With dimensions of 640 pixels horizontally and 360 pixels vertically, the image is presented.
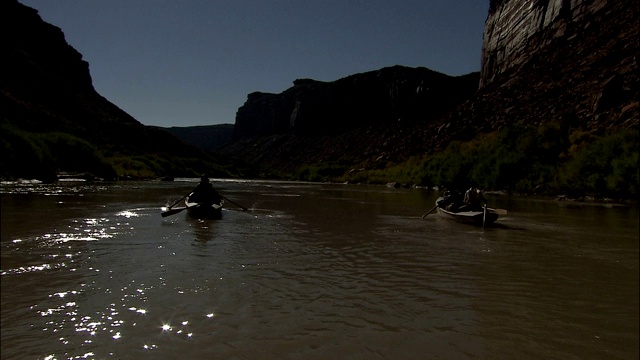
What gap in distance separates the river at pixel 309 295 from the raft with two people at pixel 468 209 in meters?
3.77

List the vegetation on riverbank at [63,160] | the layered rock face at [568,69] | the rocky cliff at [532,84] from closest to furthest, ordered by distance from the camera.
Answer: the vegetation on riverbank at [63,160], the layered rock face at [568,69], the rocky cliff at [532,84]

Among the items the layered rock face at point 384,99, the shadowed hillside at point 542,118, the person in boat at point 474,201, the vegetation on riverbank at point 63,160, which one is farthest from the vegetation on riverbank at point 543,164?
the layered rock face at point 384,99

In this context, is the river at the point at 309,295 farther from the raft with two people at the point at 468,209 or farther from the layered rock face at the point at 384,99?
the layered rock face at the point at 384,99

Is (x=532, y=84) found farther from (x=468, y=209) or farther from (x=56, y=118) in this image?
(x=56, y=118)

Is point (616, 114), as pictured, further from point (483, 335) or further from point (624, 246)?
point (483, 335)

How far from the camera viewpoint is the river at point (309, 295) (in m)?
5.62

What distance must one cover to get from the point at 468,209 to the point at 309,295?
15266 millimetres

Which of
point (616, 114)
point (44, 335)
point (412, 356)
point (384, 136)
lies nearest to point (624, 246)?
point (412, 356)

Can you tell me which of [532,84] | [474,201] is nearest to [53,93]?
[532,84]

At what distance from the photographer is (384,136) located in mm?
143500

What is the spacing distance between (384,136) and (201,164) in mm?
55090

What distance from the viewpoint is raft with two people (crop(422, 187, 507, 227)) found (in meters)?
19.5

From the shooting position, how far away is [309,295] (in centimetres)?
796

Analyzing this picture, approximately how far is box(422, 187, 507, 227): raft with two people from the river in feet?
12.4
